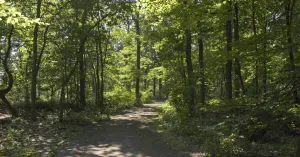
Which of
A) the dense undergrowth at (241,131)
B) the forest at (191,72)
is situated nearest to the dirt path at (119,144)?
the forest at (191,72)

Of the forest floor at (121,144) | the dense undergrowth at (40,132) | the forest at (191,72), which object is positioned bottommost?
the forest floor at (121,144)

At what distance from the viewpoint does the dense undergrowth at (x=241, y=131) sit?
229 inches

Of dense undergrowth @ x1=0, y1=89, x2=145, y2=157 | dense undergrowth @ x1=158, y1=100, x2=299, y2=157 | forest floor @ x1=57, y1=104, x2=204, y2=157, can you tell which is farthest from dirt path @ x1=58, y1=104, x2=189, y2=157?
dense undergrowth @ x1=158, y1=100, x2=299, y2=157

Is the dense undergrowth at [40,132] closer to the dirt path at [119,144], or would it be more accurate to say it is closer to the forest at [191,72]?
the forest at [191,72]

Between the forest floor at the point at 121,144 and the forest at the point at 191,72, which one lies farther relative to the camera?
the forest floor at the point at 121,144

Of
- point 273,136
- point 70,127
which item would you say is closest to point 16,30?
point 70,127

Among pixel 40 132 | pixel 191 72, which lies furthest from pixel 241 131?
pixel 40 132

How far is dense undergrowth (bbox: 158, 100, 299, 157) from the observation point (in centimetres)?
580

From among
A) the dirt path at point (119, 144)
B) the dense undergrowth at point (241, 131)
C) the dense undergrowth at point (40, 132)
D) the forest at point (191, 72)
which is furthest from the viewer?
the dense undergrowth at point (40, 132)

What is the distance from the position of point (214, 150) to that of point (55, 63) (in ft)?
35.1

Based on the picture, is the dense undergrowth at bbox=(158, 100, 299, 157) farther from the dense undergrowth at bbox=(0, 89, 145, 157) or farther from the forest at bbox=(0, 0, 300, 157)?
the dense undergrowth at bbox=(0, 89, 145, 157)

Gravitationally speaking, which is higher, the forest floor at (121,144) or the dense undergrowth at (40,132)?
the dense undergrowth at (40,132)

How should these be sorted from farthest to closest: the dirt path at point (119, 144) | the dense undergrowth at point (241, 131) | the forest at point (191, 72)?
the dirt path at point (119, 144)
the forest at point (191, 72)
the dense undergrowth at point (241, 131)

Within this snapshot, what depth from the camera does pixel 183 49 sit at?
20.5 m
